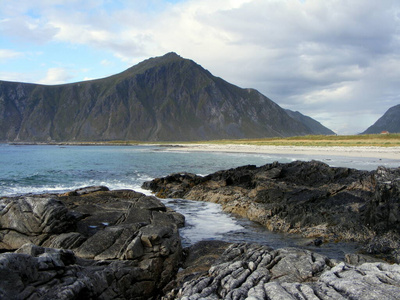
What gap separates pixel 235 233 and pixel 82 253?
6.71 metres

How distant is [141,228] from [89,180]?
2400 centimetres

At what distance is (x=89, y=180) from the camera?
31.0m

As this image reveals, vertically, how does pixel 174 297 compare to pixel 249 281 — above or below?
below

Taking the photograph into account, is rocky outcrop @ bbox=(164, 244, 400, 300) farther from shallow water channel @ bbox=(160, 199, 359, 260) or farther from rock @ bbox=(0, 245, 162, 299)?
shallow water channel @ bbox=(160, 199, 359, 260)

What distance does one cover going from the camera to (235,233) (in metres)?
12.8

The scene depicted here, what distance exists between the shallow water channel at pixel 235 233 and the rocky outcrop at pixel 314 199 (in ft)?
1.73

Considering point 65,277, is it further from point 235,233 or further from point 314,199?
point 314,199

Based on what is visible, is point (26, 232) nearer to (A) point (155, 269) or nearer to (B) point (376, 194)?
(A) point (155, 269)

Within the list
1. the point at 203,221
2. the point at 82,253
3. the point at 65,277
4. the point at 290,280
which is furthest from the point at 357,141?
the point at 65,277

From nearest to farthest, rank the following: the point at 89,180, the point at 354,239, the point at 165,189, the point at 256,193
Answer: the point at 354,239 < the point at 256,193 < the point at 165,189 < the point at 89,180

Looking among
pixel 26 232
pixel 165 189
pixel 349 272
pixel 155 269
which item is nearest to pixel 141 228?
pixel 155 269

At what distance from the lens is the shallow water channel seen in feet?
35.3

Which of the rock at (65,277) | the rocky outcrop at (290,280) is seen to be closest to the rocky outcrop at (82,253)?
the rock at (65,277)

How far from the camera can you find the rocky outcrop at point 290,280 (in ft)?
18.1
